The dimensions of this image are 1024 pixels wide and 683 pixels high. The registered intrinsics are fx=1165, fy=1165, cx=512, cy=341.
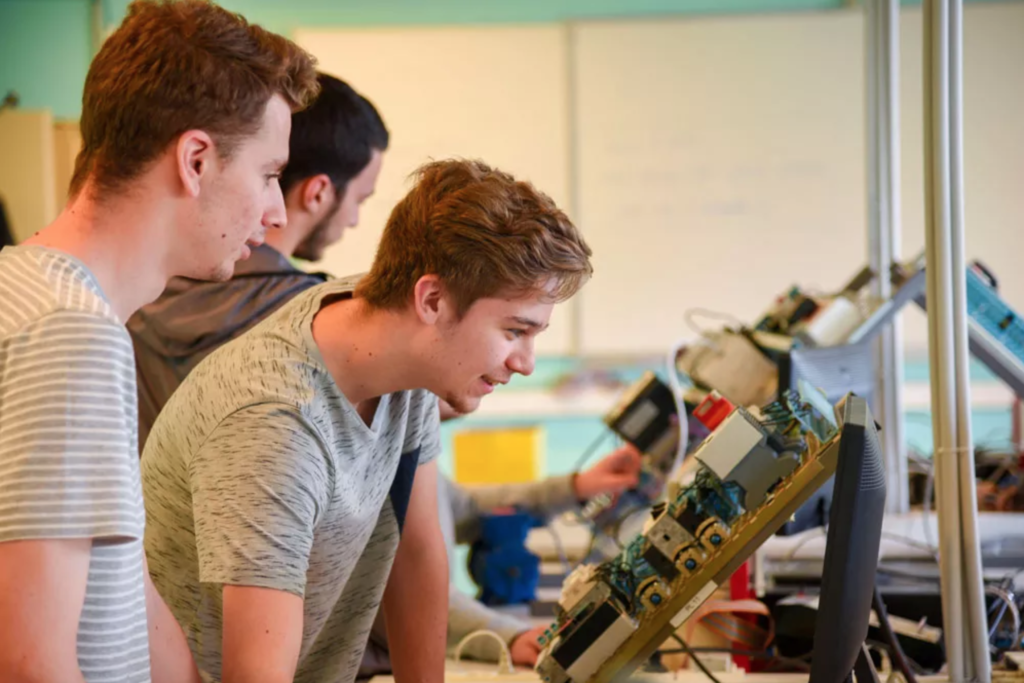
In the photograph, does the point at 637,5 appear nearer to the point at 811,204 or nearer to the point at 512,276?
the point at 811,204

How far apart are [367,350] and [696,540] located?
1.51 ft

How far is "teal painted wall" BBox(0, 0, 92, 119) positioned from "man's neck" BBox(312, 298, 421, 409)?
13.9ft

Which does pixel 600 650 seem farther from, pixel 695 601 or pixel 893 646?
pixel 893 646

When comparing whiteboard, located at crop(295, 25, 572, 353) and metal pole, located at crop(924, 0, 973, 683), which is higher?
whiteboard, located at crop(295, 25, 572, 353)

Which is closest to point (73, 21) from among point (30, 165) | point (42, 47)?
point (42, 47)

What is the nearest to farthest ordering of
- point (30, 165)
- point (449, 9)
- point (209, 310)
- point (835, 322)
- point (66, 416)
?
point (66, 416) < point (209, 310) < point (835, 322) < point (30, 165) < point (449, 9)

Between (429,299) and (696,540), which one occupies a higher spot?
(429,299)

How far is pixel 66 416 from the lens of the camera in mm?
913

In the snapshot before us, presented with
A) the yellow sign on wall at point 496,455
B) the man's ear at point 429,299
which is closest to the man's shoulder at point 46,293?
the man's ear at point 429,299

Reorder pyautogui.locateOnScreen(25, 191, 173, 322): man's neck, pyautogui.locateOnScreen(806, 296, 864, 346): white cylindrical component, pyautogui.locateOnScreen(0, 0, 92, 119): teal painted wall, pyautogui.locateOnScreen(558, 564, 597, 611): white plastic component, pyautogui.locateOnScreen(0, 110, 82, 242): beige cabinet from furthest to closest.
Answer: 1. pyautogui.locateOnScreen(0, 0, 92, 119): teal painted wall
2. pyautogui.locateOnScreen(0, 110, 82, 242): beige cabinet
3. pyautogui.locateOnScreen(806, 296, 864, 346): white cylindrical component
4. pyautogui.locateOnScreen(558, 564, 597, 611): white plastic component
5. pyautogui.locateOnScreen(25, 191, 173, 322): man's neck

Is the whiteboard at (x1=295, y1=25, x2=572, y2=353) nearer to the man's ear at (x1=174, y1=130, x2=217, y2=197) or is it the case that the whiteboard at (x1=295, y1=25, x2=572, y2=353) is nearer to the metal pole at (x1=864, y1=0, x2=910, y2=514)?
the metal pole at (x1=864, y1=0, x2=910, y2=514)

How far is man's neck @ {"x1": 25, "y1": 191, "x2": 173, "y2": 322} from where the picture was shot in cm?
102

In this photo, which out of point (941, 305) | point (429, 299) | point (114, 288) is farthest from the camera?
point (941, 305)

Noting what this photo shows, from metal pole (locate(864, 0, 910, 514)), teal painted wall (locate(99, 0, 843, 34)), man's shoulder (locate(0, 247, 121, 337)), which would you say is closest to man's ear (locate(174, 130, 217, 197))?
man's shoulder (locate(0, 247, 121, 337))
